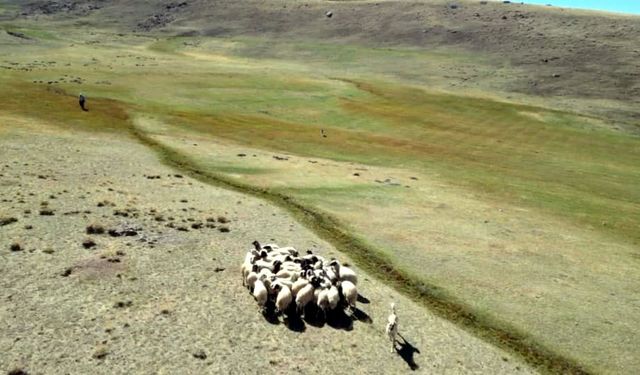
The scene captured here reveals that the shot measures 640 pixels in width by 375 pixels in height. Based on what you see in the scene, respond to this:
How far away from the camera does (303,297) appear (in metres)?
26.0

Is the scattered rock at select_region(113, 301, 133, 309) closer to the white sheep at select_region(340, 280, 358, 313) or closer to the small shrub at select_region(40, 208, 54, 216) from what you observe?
the white sheep at select_region(340, 280, 358, 313)

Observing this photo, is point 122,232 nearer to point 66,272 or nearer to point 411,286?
point 66,272

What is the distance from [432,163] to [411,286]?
115 ft

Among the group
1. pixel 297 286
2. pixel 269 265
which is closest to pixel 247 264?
pixel 269 265

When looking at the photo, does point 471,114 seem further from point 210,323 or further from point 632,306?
point 210,323

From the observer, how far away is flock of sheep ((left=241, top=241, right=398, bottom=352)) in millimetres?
25984

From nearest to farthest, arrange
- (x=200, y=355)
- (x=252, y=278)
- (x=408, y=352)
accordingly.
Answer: (x=200, y=355)
(x=408, y=352)
(x=252, y=278)

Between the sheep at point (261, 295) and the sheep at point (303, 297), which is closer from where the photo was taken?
the sheep at point (303, 297)

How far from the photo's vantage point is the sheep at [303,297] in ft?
85.1

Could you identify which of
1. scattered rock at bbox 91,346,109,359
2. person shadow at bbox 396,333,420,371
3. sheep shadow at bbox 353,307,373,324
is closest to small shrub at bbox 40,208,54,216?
scattered rock at bbox 91,346,109,359

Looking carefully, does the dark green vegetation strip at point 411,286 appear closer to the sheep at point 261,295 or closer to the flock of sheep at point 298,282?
the flock of sheep at point 298,282

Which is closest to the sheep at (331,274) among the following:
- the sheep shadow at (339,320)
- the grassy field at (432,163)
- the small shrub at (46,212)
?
the sheep shadow at (339,320)

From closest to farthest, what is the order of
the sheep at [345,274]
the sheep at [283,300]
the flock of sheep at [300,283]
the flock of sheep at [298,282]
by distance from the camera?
the sheep at [283,300]
the flock of sheep at [300,283]
the flock of sheep at [298,282]
the sheep at [345,274]

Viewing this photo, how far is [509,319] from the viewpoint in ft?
93.7
